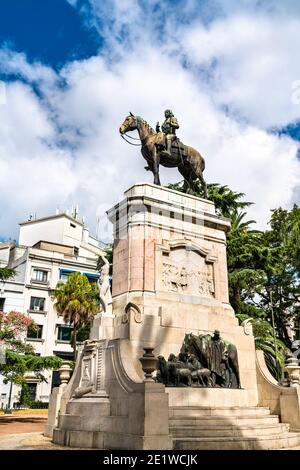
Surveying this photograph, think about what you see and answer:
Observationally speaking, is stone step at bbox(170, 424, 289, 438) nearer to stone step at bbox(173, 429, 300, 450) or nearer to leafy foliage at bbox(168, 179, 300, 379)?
stone step at bbox(173, 429, 300, 450)

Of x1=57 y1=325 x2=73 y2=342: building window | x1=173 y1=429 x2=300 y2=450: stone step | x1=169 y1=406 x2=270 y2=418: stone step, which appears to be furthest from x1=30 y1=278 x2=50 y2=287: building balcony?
x1=173 y1=429 x2=300 y2=450: stone step

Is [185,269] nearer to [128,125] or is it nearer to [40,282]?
[128,125]

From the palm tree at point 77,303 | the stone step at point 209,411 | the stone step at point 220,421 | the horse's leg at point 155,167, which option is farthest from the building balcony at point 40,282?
the stone step at point 220,421

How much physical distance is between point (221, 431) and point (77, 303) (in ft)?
87.3

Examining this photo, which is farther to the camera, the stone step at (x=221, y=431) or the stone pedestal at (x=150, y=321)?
the stone pedestal at (x=150, y=321)

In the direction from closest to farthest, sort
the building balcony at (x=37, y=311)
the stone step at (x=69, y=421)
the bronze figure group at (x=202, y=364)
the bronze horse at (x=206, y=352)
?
the stone step at (x=69, y=421) → the bronze figure group at (x=202, y=364) → the bronze horse at (x=206, y=352) → the building balcony at (x=37, y=311)

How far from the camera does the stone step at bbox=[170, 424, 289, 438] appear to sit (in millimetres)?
10492

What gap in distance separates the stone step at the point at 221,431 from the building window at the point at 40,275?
37.3 metres

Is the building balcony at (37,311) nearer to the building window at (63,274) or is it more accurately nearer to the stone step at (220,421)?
the building window at (63,274)

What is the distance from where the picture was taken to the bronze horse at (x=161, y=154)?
1622 cm

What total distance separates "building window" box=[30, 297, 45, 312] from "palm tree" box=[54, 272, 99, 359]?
27.7 feet

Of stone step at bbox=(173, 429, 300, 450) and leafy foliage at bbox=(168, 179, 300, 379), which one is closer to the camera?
stone step at bbox=(173, 429, 300, 450)
